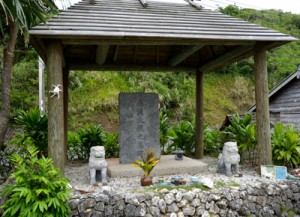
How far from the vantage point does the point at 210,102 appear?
702 inches

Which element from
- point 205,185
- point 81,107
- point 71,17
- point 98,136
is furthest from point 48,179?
point 81,107

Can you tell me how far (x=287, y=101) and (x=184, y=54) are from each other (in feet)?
20.1

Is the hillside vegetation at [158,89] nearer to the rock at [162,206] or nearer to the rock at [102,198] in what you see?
the rock at [102,198]

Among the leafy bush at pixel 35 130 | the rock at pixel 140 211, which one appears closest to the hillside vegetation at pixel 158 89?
the leafy bush at pixel 35 130

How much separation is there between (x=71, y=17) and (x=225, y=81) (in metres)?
15.6

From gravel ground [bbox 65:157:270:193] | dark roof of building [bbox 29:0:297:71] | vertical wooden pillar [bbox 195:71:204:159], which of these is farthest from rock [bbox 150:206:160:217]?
vertical wooden pillar [bbox 195:71:204:159]

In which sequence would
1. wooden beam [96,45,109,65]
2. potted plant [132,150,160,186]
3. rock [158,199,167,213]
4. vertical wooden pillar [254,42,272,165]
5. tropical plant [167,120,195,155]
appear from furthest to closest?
tropical plant [167,120,195,155]
wooden beam [96,45,109,65]
vertical wooden pillar [254,42,272,165]
potted plant [132,150,160,186]
rock [158,199,167,213]

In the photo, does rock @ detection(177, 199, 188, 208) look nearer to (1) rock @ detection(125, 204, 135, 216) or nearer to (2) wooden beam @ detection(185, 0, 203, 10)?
(1) rock @ detection(125, 204, 135, 216)

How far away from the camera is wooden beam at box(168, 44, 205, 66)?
6.39 metres

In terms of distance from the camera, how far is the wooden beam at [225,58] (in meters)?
6.45

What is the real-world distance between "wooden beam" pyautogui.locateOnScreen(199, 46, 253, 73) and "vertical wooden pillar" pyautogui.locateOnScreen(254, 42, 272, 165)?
1.37ft

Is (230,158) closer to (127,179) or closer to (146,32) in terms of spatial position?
(127,179)

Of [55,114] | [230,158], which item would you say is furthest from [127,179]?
[230,158]

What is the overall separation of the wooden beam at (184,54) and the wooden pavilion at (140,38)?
2 centimetres
